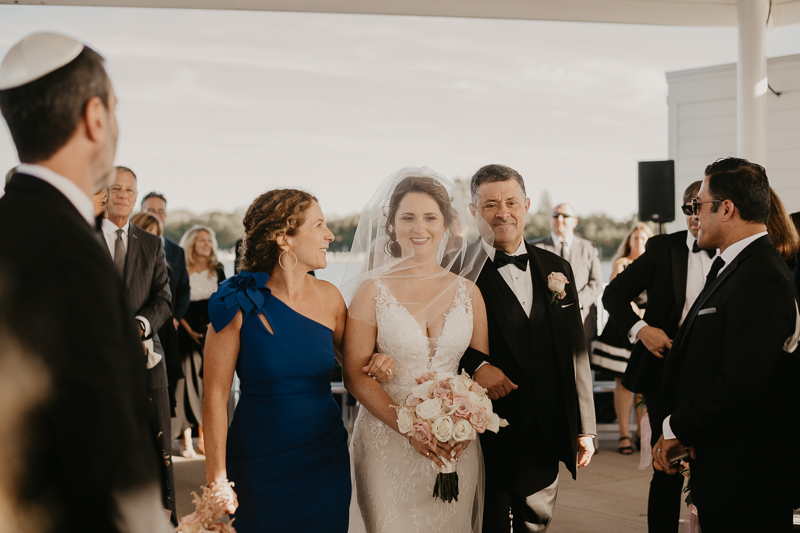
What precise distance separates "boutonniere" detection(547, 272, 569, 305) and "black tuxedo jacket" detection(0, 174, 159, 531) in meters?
2.10

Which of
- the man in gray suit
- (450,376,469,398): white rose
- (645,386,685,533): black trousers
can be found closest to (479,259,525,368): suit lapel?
(450,376,469,398): white rose

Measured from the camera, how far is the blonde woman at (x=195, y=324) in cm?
612

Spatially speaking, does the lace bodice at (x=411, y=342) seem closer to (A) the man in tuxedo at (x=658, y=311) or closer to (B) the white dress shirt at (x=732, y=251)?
(B) the white dress shirt at (x=732, y=251)

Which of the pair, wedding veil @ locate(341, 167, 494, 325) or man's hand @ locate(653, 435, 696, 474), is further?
wedding veil @ locate(341, 167, 494, 325)

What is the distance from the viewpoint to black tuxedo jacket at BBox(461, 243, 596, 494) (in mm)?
2746

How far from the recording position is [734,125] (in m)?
9.30

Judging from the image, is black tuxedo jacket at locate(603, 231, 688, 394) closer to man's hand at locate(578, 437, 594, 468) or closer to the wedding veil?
man's hand at locate(578, 437, 594, 468)

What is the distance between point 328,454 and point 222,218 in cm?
1407

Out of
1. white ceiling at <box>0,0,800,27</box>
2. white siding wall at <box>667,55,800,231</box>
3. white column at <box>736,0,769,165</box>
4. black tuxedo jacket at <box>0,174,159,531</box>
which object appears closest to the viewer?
black tuxedo jacket at <box>0,174,159,531</box>

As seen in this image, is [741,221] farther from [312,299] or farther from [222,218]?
[222,218]

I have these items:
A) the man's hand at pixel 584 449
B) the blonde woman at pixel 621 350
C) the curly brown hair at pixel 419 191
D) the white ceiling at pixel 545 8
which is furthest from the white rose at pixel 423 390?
the white ceiling at pixel 545 8

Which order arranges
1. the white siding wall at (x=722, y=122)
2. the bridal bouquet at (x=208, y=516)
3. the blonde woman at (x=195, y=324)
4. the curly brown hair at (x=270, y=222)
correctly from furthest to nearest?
the white siding wall at (x=722, y=122) → the blonde woman at (x=195, y=324) → the curly brown hair at (x=270, y=222) → the bridal bouquet at (x=208, y=516)

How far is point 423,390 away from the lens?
238cm

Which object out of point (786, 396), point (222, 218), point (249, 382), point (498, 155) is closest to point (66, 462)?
point (249, 382)
